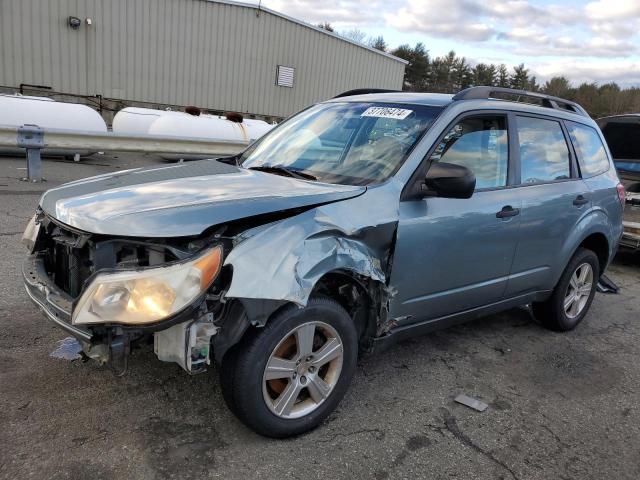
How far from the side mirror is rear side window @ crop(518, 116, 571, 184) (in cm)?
106

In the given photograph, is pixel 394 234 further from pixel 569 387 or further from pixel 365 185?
pixel 569 387

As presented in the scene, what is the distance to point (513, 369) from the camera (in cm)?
377

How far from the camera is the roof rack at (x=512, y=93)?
350cm

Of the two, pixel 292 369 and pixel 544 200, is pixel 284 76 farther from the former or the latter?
pixel 292 369

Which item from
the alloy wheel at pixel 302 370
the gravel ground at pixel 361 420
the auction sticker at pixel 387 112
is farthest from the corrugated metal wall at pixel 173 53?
the alloy wheel at pixel 302 370

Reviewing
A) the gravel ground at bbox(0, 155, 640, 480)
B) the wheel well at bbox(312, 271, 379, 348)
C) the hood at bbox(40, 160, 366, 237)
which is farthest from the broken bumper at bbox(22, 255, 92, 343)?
the wheel well at bbox(312, 271, 379, 348)

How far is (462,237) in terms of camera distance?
324 centimetres

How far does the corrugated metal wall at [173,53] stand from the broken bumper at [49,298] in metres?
16.5

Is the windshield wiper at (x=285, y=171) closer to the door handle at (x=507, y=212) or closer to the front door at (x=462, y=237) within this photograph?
the front door at (x=462, y=237)

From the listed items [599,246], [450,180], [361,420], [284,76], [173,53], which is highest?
[173,53]

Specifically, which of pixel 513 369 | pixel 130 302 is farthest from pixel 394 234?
pixel 513 369

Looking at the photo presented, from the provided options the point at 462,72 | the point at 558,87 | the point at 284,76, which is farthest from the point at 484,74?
the point at 284,76

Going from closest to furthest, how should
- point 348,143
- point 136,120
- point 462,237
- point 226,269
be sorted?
point 226,269, point 462,237, point 348,143, point 136,120

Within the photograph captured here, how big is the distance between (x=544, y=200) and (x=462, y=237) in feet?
3.43
